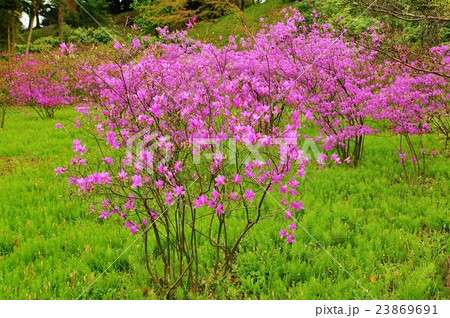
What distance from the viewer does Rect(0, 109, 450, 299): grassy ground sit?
3.76 m

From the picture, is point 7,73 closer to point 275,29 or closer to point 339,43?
point 275,29

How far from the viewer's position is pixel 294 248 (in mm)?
4484

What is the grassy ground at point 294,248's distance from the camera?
148 inches

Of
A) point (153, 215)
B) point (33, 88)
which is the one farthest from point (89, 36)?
point (153, 215)

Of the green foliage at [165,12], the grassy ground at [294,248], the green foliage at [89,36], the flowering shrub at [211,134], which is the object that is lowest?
the grassy ground at [294,248]

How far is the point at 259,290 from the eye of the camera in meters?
3.80

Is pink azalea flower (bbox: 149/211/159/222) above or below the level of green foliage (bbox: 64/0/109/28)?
below

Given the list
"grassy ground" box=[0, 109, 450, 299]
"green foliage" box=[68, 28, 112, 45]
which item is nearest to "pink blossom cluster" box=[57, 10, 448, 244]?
"grassy ground" box=[0, 109, 450, 299]

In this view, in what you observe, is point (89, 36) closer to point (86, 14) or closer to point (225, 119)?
point (86, 14)

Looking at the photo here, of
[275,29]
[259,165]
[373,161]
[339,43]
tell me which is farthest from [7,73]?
[259,165]

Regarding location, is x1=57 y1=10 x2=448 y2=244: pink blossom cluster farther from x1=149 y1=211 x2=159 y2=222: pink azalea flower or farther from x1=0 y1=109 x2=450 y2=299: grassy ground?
x1=0 y1=109 x2=450 y2=299: grassy ground

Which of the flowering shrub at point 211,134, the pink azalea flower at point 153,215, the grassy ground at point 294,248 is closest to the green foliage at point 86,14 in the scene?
the flowering shrub at point 211,134

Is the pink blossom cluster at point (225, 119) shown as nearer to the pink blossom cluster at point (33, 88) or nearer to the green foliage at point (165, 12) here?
the pink blossom cluster at point (33, 88)
